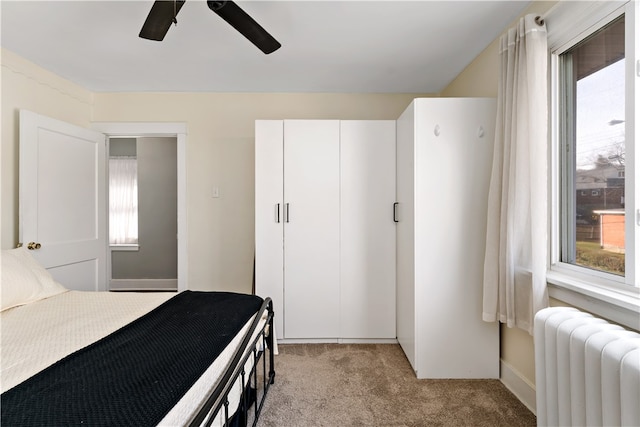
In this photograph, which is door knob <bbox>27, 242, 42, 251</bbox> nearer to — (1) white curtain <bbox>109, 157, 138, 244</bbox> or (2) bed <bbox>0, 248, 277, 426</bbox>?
(2) bed <bbox>0, 248, 277, 426</bbox>

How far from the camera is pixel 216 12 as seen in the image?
1537 millimetres

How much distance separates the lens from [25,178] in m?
2.37

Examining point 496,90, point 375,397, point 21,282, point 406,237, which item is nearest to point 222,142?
point 21,282

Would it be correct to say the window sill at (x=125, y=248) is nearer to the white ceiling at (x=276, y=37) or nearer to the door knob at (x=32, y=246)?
the door knob at (x=32, y=246)

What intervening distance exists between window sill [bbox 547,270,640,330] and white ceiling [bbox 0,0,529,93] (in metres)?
1.68

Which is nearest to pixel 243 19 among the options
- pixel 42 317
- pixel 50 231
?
pixel 42 317

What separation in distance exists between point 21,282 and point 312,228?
6.40ft

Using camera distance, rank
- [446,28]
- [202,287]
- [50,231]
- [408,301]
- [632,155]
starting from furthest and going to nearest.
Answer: [202,287] → [50,231] → [408,301] → [446,28] → [632,155]

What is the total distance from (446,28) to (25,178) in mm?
3381

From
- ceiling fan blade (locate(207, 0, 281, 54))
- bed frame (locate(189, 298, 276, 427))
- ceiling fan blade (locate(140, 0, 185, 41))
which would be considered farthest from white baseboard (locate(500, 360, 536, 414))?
ceiling fan blade (locate(140, 0, 185, 41))

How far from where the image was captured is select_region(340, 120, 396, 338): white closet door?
2688 mm

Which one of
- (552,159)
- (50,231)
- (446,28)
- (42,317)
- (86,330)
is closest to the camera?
(86,330)

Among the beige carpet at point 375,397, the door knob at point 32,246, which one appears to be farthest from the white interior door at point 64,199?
the beige carpet at point 375,397

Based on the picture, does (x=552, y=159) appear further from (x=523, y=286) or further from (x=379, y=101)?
(x=379, y=101)
